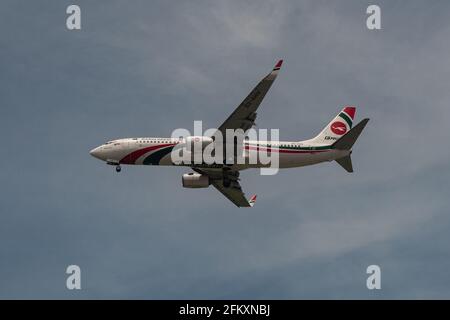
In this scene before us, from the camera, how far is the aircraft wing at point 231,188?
99875mm

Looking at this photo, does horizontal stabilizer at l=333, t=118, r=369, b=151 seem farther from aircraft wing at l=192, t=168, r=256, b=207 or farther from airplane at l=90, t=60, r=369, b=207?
aircraft wing at l=192, t=168, r=256, b=207

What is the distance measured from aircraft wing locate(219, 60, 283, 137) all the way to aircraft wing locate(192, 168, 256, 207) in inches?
350

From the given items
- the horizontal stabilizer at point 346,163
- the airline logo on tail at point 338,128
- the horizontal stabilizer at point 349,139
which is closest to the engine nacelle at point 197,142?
the horizontal stabilizer at point 349,139

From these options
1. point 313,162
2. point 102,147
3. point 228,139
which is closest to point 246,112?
point 228,139

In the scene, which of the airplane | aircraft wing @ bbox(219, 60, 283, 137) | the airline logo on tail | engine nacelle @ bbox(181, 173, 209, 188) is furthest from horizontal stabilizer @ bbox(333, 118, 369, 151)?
engine nacelle @ bbox(181, 173, 209, 188)

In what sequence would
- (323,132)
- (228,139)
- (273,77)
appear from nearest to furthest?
(273,77), (228,139), (323,132)

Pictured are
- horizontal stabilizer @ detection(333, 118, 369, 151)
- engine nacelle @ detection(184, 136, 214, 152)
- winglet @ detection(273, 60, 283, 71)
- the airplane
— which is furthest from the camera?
the airplane

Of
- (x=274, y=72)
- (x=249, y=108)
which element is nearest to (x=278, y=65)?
(x=274, y=72)

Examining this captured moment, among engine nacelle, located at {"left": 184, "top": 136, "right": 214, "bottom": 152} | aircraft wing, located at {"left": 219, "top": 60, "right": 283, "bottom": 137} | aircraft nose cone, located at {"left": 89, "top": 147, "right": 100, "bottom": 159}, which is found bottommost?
engine nacelle, located at {"left": 184, "top": 136, "right": 214, "bottom": 152}

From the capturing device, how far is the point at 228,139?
92812 millimetres

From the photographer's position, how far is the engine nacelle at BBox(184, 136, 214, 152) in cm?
9244

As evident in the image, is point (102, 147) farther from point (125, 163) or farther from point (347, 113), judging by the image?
point (347, 113)

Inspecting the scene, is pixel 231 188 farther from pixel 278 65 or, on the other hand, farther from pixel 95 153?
pixel 278 65

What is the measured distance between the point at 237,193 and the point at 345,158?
48.3 feet
